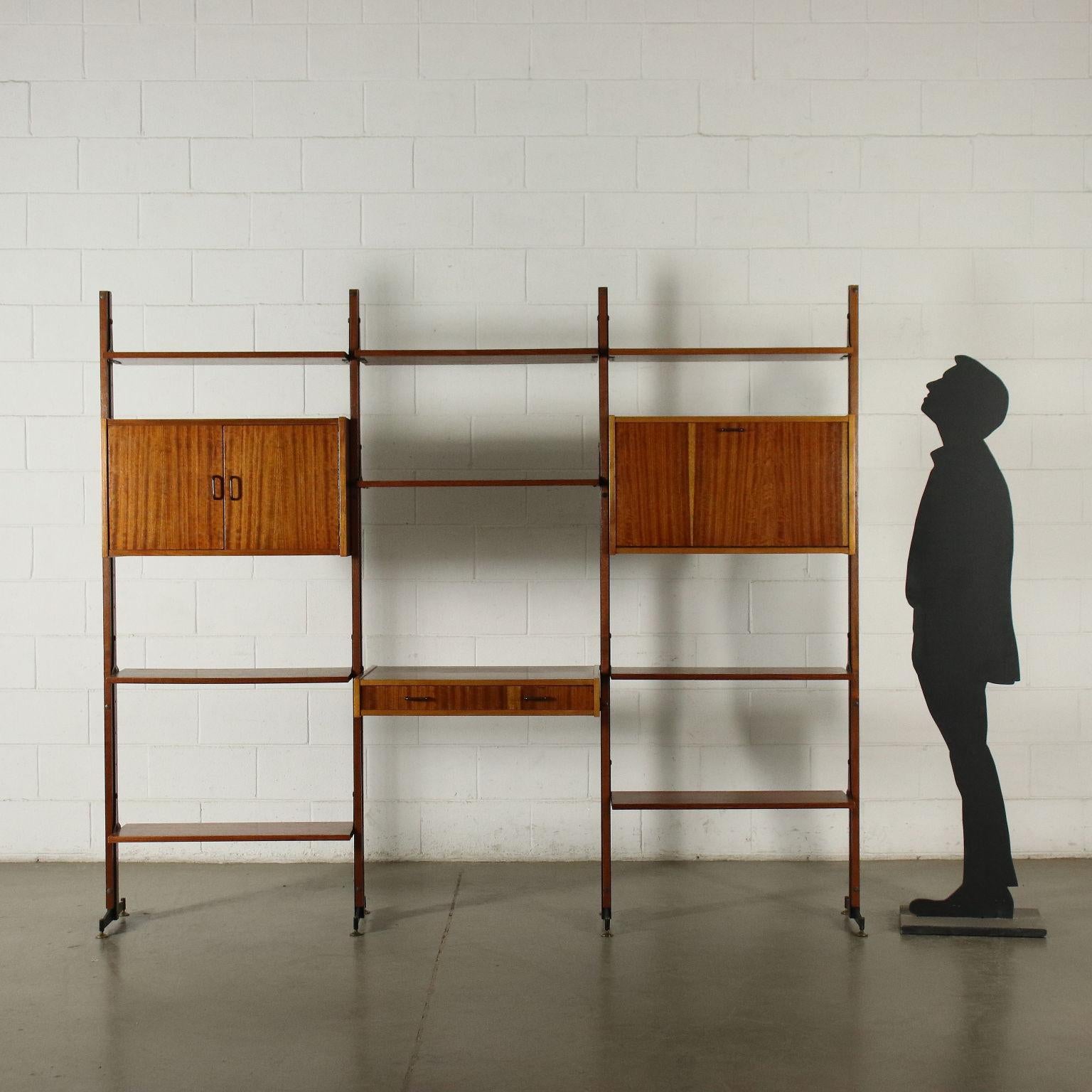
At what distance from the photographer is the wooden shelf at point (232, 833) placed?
127 inches

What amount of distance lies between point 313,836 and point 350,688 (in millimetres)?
780

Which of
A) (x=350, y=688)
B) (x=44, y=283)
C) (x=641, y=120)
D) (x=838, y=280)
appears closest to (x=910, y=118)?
(x=838, y=280)

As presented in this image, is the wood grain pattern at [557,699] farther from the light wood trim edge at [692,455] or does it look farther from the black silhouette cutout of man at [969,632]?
the black silhouette cutout of man at [969,632]

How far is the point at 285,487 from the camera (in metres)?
3.23

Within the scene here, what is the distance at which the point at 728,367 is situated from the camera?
3.86 m

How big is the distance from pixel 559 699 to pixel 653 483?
0.77 metres

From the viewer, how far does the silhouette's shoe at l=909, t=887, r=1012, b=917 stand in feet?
10.6

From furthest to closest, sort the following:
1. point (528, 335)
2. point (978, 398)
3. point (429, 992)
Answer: point (528, 335), point (978, 398), point (429, 992)

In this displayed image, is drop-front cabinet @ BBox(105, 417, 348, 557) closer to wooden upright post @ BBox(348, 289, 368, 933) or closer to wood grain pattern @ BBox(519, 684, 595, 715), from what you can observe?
wooden upright post @ BBox(348, 289, 368, 933)

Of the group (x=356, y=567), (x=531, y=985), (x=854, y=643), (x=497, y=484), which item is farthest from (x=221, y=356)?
(x=854, y=643)

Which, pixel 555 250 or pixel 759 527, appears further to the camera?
pixel 555 250

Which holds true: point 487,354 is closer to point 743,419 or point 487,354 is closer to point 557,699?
point 743,419

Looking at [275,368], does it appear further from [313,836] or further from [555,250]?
[313,836]

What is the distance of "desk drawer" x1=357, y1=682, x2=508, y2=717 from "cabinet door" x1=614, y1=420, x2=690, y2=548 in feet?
2.13
